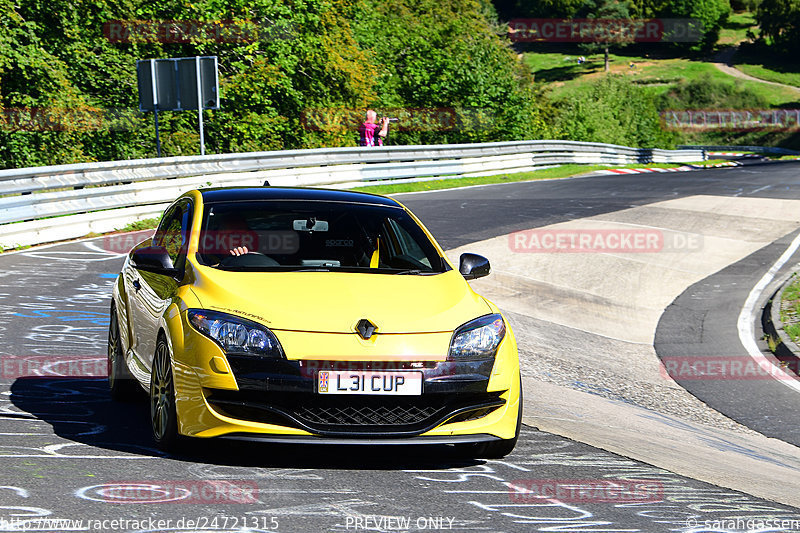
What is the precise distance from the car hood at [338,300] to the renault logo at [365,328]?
3cm

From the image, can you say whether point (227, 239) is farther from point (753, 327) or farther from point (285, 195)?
point (753, 327)

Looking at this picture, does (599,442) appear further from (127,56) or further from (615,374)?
(127,56)

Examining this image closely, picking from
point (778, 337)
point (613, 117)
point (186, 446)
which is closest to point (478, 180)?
point (778, 337)

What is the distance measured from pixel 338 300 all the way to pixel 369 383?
563mm

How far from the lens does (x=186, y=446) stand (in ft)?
17.8

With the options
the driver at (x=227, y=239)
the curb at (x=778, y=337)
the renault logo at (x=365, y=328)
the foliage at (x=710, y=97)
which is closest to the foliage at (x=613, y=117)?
the curb at (x=778, y=337)

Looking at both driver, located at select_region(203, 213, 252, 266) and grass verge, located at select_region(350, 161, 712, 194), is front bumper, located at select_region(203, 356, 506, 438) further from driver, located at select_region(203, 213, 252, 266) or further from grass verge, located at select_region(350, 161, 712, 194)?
grass verge, located at select_region(350, 161, 712, 194)

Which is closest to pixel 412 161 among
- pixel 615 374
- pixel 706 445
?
pixel 615 374

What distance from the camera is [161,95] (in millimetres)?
21641

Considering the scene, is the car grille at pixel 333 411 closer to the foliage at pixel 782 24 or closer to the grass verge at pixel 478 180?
the grass verge at pixel 478 180

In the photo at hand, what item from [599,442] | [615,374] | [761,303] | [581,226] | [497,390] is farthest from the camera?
[581,226]

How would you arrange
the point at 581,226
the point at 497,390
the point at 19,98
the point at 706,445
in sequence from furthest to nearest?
the point at 19,98 → the point at 581,226 → the point at 706,445 → the point at 497,390

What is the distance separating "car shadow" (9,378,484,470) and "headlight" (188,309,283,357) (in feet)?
Result: 1.57

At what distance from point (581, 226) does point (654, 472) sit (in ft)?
42.4
